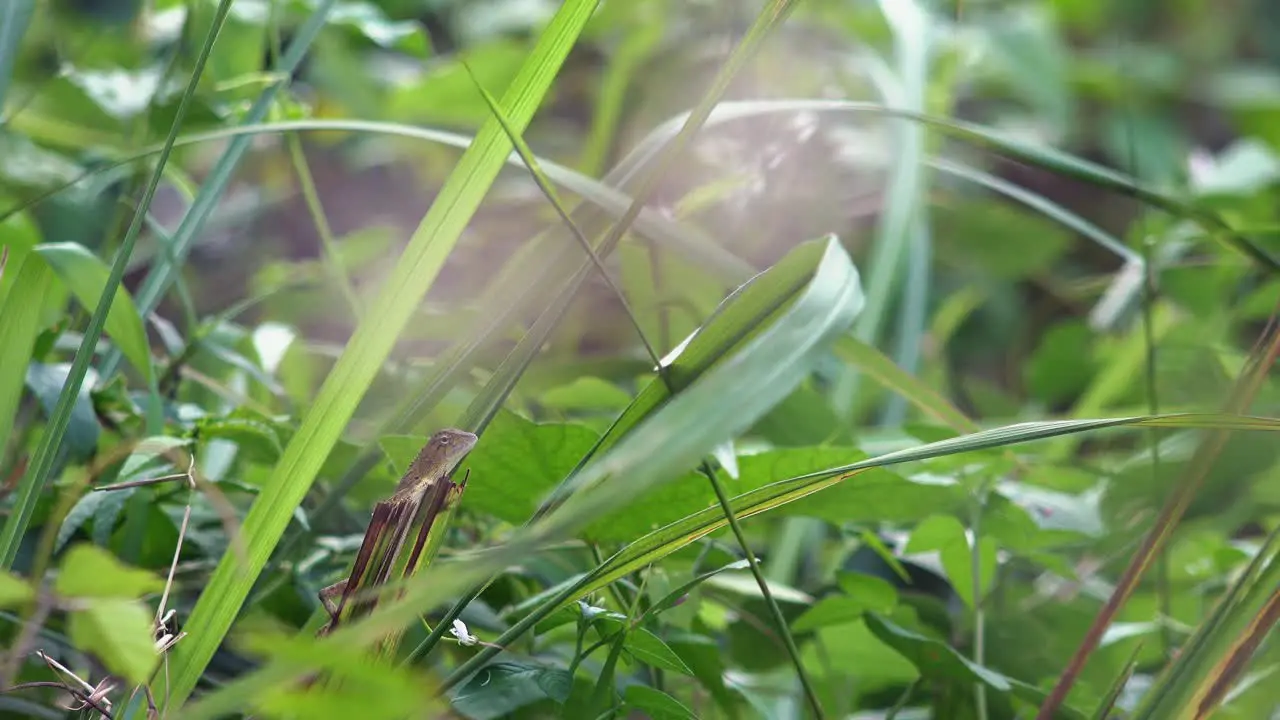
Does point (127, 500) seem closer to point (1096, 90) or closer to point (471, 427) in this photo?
point (471, 427)

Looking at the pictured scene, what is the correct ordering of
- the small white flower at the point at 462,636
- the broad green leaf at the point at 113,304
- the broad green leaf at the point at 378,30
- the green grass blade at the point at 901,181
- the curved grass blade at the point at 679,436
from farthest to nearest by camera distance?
the green grass blade at the point at 901,181
the broad green leaf at the point at 378,30
the broad green leaf at the point at 113,304
the small white flower at the point at 462,636
the curved grass blade at the point at 679,436

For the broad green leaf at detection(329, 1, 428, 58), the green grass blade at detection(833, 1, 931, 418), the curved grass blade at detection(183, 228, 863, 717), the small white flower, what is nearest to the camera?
the curved grass blade at detection(183, 228, 863, 717)

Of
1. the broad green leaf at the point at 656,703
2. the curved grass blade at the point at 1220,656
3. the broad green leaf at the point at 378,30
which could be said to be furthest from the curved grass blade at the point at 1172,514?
the broad green leaf at the point at 378,30

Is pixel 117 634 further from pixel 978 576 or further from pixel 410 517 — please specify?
pixel 978 576

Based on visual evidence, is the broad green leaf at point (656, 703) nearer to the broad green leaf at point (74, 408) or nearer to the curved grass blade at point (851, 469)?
the curved grass blade at point (851, 469)

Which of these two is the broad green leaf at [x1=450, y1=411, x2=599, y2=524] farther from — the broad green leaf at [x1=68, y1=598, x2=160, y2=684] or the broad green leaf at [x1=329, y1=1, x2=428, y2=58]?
the broad green leaf at [x1=329, y1=1, x2=428, y2=58]

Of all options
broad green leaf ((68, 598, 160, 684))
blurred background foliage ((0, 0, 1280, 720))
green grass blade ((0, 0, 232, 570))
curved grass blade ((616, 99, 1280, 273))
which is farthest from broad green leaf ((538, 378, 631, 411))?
broad green leaf ((68, 598, 160, 684))
